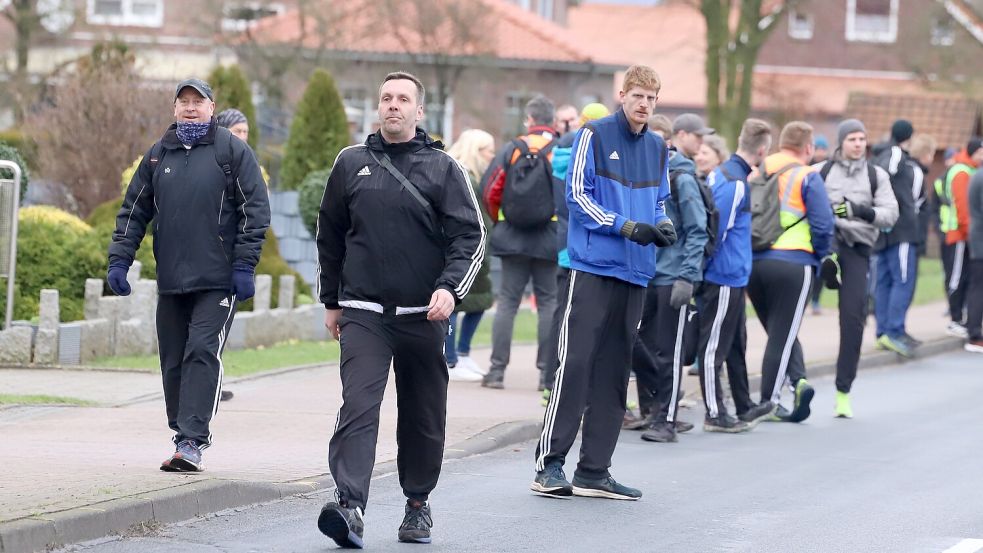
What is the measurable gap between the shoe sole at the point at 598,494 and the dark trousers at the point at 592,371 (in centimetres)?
7

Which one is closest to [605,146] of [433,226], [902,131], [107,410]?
[433,226]

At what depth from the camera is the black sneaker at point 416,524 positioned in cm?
751

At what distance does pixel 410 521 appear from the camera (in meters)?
7.54

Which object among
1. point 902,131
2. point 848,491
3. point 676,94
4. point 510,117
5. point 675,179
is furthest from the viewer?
point 676,94

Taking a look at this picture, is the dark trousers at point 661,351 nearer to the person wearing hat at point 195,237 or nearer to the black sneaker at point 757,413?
the black sneaker at point 757,413

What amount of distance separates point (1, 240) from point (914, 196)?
29.9 feet

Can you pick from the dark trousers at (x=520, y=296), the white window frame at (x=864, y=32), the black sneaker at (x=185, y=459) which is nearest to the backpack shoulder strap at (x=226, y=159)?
the black sneaker at (x=185, y=459)

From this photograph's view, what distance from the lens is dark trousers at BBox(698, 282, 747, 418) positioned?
11.6 meters

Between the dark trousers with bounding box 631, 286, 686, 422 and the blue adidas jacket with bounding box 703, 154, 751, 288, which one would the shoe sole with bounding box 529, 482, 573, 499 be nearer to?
the dark trousers with bounding box 631, 286, 686, 422

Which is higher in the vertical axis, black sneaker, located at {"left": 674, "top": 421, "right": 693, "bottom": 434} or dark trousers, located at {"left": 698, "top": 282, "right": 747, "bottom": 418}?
dark trousers, located at {"left": 698, "top": 282, "right": 747, "bottom": 418}

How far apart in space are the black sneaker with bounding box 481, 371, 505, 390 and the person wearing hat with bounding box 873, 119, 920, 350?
5.47 m

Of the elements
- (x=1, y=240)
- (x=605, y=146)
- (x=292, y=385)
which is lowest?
(x=292, y=385)

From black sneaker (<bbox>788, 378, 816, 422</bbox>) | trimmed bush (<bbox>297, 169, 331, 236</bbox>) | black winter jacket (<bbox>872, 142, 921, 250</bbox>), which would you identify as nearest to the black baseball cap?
black sneaker (<bbox>788, 378, 816, 422</bbox>)

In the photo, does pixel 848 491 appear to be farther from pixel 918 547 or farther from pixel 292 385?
pixel 292 385
